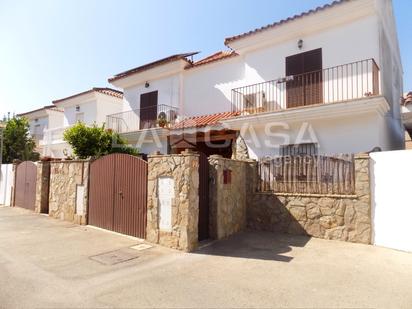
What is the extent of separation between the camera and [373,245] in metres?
7.25

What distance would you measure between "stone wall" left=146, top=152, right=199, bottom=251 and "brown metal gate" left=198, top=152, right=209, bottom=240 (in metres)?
0.46

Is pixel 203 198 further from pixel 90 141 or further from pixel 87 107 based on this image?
pixel 87 107

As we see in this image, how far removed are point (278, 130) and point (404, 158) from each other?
516cm

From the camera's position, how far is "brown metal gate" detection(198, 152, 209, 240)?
296 inches

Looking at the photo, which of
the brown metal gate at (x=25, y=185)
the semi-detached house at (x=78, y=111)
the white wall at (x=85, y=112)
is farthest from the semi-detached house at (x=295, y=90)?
the white wall at (x=85, y=112)

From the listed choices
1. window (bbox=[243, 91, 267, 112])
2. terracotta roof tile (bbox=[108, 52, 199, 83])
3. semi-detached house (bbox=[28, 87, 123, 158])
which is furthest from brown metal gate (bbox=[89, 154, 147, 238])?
semi-detached house (bbox=[28, 87, 123, 158])

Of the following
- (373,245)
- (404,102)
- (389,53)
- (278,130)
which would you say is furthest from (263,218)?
(389,53)

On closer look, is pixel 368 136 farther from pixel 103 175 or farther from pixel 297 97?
pixel 103 175

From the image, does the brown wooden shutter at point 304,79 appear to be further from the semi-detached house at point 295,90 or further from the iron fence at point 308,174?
the iron fence at point 308,174

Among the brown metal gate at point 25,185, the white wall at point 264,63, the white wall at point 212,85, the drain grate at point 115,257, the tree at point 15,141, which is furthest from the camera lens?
the tree at point 15,141

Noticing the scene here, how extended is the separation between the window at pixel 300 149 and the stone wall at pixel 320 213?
274 centimetres

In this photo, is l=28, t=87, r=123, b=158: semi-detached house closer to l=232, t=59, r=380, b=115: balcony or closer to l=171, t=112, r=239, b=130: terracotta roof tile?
l=171, t=112, r=239, b=130: terracotta roof tile

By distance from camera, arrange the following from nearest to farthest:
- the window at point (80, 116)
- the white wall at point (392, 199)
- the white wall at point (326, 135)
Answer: the white wall at point (392, 199), the white wall at point (326, 135), the window at point (80, 116)

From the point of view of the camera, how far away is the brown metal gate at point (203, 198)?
7.52 meters
